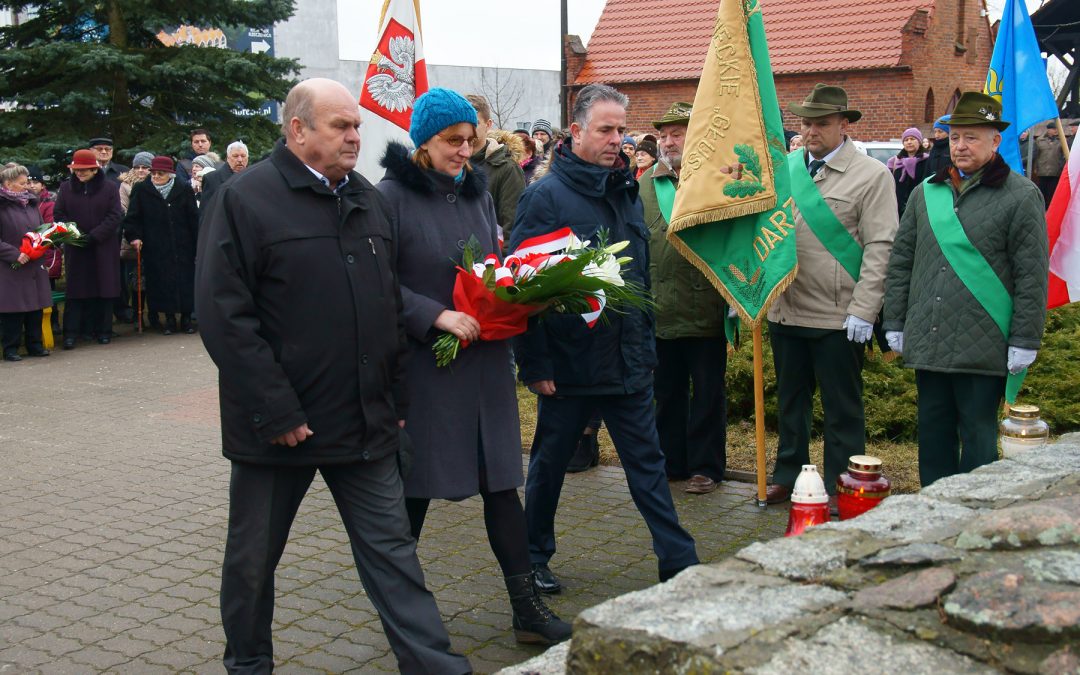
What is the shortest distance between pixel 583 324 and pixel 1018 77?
16.2 ft

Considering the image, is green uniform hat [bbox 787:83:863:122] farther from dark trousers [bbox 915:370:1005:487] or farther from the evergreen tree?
the evergreen tree

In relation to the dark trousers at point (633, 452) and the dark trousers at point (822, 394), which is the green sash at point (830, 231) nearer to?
the dark trousers at point (822, 394)

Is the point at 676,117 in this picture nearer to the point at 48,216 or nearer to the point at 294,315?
the point at 294,315

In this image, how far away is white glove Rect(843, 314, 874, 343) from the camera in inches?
240

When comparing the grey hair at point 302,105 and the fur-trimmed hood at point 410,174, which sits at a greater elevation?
the grey hair at point 302,105

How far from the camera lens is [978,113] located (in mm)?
5512

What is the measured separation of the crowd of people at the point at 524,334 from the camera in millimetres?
3809

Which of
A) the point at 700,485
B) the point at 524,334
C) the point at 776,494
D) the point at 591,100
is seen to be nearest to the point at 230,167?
the point at 700,485

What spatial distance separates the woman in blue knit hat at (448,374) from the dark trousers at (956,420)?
2337 millimetres

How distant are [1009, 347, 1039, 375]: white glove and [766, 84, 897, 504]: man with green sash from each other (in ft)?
2.72

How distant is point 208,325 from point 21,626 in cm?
209

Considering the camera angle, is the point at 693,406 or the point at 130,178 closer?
the point at 693,406

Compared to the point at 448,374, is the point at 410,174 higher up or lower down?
higher up

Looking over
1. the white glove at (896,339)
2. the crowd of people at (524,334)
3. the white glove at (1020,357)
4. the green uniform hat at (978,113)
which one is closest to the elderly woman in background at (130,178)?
the crowd of people at (524,334)
